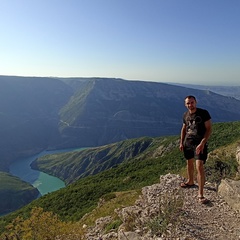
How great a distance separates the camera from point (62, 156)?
189000 millimetres

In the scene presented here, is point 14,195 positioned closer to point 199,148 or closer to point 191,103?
point 199,148

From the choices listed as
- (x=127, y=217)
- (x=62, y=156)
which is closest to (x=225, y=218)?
(x=127, y=217)

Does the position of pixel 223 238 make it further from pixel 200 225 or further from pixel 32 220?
pixel 32 220

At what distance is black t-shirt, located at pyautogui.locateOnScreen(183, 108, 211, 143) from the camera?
31.1 feet

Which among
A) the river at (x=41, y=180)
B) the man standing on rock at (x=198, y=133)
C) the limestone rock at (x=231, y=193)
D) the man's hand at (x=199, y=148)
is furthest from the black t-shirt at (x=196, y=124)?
the river at (x=41, y=180)

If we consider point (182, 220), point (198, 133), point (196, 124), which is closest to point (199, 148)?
point (198, 133)

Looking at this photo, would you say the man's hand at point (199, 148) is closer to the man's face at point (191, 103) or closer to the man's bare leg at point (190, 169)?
the man's face at point (191, 103)

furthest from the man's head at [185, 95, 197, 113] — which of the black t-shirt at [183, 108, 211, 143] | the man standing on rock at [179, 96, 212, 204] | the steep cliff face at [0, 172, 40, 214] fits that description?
the steep cliff face at [0, 172, 40, 214]

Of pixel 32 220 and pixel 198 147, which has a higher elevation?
pixel 198 147

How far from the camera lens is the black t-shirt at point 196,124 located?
31.1 ft

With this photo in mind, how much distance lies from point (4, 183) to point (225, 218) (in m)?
141

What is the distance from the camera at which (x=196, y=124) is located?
9.62m

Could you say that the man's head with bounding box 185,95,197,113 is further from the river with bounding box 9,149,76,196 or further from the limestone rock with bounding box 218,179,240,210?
the river with bounding box 9,149,76,196

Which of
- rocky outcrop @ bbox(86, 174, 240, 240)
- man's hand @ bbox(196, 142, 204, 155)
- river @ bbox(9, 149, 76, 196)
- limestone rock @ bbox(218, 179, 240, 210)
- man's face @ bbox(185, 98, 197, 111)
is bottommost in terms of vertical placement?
river @ bbox(9, 149, 76, 196)
